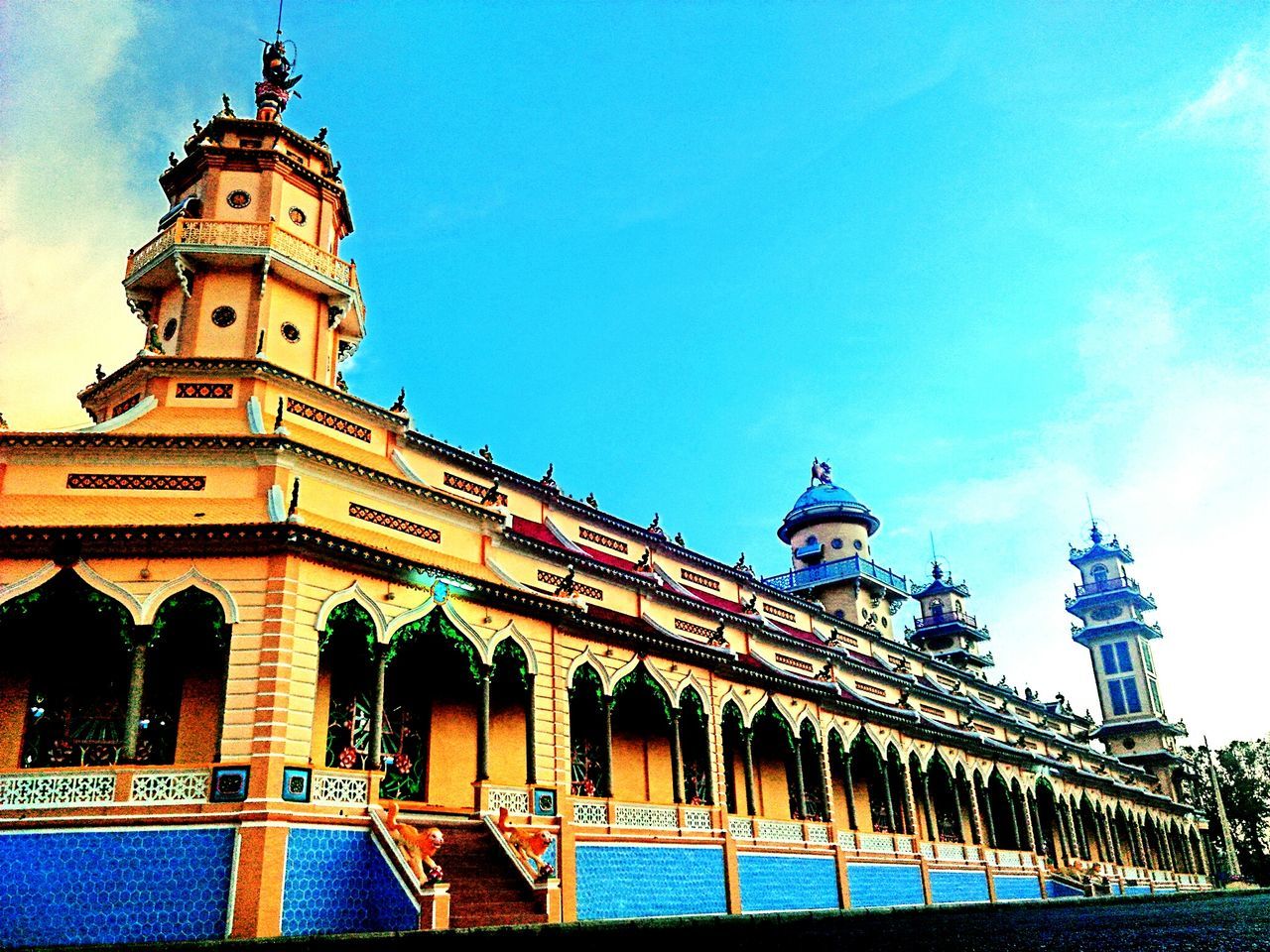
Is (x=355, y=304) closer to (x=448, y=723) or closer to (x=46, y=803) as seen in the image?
(x=448, y=723)

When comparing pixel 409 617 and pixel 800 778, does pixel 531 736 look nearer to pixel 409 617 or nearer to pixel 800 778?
pixel 409 617

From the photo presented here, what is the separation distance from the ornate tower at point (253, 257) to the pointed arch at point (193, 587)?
6691mm

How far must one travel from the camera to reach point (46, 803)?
16.8m

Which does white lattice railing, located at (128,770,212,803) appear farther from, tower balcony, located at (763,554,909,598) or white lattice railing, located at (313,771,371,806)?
tower balcony, located at (763,554,909,598)

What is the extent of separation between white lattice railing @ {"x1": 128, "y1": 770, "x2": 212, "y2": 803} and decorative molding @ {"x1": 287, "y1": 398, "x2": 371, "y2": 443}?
9.03 metres

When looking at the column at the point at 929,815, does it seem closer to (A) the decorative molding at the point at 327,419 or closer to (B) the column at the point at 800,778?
(B) the column at the point at 800,778

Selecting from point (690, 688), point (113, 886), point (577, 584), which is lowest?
point (113, 886)

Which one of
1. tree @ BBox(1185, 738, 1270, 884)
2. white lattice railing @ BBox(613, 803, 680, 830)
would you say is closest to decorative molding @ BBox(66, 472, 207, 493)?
white lattice railing @ BBox(613, 803, 680, 830)

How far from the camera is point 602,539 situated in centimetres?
3378

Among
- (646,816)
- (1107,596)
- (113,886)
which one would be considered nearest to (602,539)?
(646,816)

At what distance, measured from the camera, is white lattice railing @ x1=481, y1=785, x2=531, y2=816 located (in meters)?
21.3

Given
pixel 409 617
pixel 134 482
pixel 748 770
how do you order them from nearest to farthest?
pixel 134 482 < pixel 409 617 < pixel 748 770

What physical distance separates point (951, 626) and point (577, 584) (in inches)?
1841

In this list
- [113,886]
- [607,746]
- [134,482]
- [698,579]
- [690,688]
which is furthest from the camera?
[698,579]
